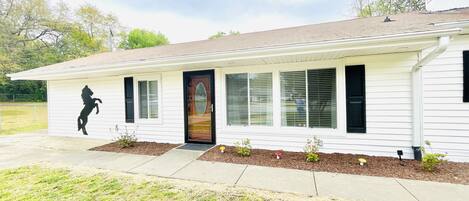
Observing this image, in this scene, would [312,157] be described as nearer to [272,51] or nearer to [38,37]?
[272,51]

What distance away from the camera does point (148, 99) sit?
6.68 metres

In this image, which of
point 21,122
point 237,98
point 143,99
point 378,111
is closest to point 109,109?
point 143,99

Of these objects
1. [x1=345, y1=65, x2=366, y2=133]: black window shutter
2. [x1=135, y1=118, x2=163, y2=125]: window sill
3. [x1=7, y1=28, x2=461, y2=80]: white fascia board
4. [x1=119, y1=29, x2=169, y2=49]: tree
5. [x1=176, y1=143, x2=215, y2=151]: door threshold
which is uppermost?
[x1=119, y1=29, x2=169, y2=49]: tree

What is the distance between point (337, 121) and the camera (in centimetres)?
476

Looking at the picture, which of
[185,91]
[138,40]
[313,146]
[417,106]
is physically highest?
[138,40]

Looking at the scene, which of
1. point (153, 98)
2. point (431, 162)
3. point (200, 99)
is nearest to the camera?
point (431, 162)

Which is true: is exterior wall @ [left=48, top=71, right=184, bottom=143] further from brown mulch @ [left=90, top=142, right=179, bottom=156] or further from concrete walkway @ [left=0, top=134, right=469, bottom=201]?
concrete walkway @ [left=0, top=134, right=469, bottom=201]

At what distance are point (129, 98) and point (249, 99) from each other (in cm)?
391

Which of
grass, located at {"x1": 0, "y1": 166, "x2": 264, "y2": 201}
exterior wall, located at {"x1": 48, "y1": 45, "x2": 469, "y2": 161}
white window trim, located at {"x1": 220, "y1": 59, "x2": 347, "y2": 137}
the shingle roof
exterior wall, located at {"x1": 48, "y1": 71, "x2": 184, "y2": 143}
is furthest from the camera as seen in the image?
exterior wall, located at {"x1": 48, "y1": 71, "x2": 184, "y2": 143}

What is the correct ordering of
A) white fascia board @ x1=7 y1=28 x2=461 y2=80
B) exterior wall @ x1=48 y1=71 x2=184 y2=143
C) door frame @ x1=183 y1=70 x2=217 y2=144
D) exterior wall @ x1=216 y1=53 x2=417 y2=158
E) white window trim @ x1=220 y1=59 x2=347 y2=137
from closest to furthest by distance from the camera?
white fascia board @ x1=7 y1=28 x2=461 y2=80 < exterior wall @ x1=216 y1=53 x2=417 y2=158 < white window trim @ x1=220 y1=59 x2=347 y2=137 < door frame @ x1=183 y1=70 x2=217 y2=144 < exterior wall @ x1=48 y1=71 x2=184 y2=143

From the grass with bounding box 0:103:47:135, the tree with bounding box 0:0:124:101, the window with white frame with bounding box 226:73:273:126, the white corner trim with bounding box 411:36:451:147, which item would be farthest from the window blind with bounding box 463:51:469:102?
the tree with bounding box 0:0:124:101

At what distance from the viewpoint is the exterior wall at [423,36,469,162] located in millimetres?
3992

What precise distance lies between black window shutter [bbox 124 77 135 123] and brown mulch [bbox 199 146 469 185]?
128 inches

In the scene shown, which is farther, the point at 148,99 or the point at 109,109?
the point at 109,109
